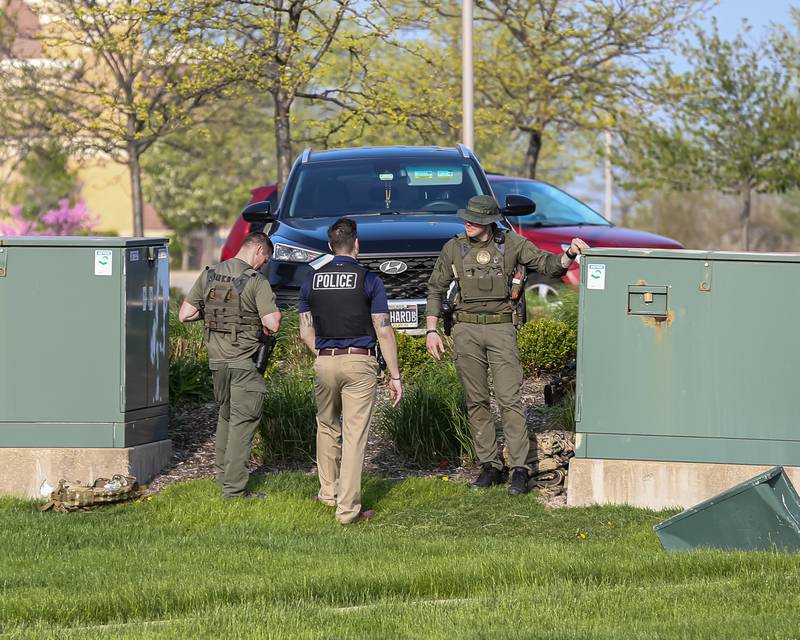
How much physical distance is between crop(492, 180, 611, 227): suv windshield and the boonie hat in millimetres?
6281

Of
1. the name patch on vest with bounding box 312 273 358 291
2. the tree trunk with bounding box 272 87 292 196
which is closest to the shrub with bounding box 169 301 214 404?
the name patch on vest with bounding box 312 273 358 291

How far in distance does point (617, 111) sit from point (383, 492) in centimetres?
1671

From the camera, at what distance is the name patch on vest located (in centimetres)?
797

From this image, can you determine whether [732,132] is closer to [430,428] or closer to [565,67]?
[565,67]

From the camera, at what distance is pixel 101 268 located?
8.76m

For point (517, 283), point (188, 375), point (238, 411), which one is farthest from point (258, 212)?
point (517, 283)

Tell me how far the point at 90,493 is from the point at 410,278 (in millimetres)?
3198

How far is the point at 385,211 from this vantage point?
38.1 ft

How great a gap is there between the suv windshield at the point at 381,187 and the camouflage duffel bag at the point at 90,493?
11.9 ft

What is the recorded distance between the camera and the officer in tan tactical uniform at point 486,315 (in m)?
8.66

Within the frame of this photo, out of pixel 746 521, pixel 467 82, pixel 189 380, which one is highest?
pixel 467 82

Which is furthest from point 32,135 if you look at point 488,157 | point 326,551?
point 326,551

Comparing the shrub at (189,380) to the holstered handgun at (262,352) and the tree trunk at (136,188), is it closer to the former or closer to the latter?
the holstered handgun at (262,352)

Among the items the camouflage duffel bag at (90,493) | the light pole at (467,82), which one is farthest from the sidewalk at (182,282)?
the camouflage duffel bag at (90,493)
